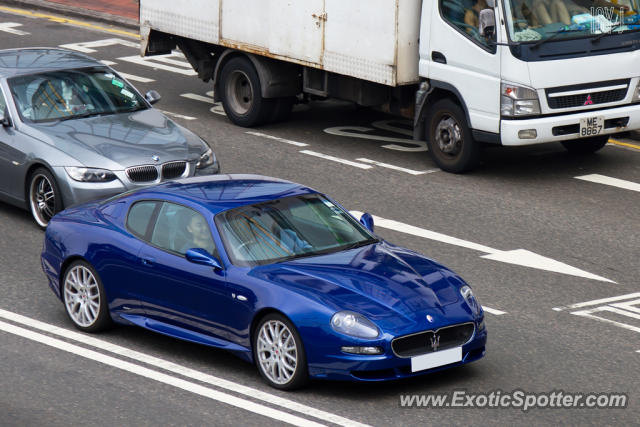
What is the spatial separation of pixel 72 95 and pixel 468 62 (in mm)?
4717

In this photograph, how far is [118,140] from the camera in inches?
545

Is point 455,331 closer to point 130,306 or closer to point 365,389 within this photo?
point 365,389

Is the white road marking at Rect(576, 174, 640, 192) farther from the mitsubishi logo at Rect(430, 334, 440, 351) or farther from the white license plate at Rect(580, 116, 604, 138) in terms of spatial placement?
the mitsubishi logo at Rect(430, 334, 440, 351)

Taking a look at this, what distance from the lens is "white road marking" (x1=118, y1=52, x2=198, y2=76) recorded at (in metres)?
22.7

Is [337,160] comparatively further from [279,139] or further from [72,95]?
[72,95]

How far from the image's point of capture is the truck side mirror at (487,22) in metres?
15.0

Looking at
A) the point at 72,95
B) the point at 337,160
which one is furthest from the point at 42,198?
the point at 337,160

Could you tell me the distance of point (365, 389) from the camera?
30.3 ft

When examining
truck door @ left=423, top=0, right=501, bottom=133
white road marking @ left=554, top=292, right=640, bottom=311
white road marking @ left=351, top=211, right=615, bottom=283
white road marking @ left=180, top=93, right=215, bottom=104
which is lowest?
white road marking @ left=180, top=93, right=215, bottom=104

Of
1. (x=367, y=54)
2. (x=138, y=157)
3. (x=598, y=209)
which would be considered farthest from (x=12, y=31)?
(x=598, y=209)

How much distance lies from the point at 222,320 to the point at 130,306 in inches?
41.9

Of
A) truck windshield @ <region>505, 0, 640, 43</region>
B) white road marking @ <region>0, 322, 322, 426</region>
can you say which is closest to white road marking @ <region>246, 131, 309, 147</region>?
truck windshield @ <region>505, 0, 640, 43</region>

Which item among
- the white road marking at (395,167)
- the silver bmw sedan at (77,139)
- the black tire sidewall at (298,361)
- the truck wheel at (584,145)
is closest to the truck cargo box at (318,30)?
the white road marking at (395,167)

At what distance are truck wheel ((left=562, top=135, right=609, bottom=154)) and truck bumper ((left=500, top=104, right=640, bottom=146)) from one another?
46.7 inches
